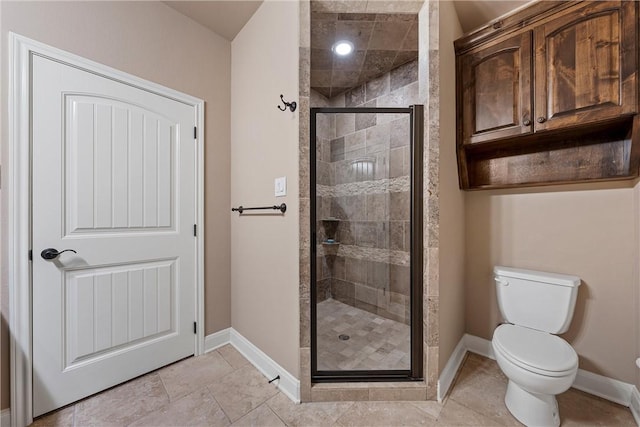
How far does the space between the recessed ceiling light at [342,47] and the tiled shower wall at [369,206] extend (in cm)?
52

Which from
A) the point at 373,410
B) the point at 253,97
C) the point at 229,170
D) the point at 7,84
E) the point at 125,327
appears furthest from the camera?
the point at 229,170

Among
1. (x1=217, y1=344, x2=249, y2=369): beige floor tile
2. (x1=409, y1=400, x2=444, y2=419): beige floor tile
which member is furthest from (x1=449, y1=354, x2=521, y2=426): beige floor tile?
(x1=217, y1=344, x2=249, y2=369): beige floor tile

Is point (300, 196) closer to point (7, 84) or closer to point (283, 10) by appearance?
point (283, 10)

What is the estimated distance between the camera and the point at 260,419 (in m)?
1.34

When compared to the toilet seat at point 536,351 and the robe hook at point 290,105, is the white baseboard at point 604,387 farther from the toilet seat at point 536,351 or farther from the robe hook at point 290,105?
the robe hook at point 290,105

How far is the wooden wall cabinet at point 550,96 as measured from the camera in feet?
4.22

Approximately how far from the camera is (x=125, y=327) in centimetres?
162

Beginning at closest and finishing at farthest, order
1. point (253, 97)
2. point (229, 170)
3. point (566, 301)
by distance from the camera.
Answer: point (566, 301)
point (253, 97)
point (229, 170)

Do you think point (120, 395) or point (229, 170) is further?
point (229, 170)

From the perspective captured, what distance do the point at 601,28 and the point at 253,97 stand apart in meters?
2.07

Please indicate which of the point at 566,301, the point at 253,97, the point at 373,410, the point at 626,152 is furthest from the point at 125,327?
the point at 626,152

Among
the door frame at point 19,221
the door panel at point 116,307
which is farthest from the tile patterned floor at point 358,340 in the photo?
the door frame at point 19,221

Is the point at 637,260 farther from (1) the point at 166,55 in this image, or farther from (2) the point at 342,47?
(1) the point at 166,55

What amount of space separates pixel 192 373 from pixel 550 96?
9.46ft
